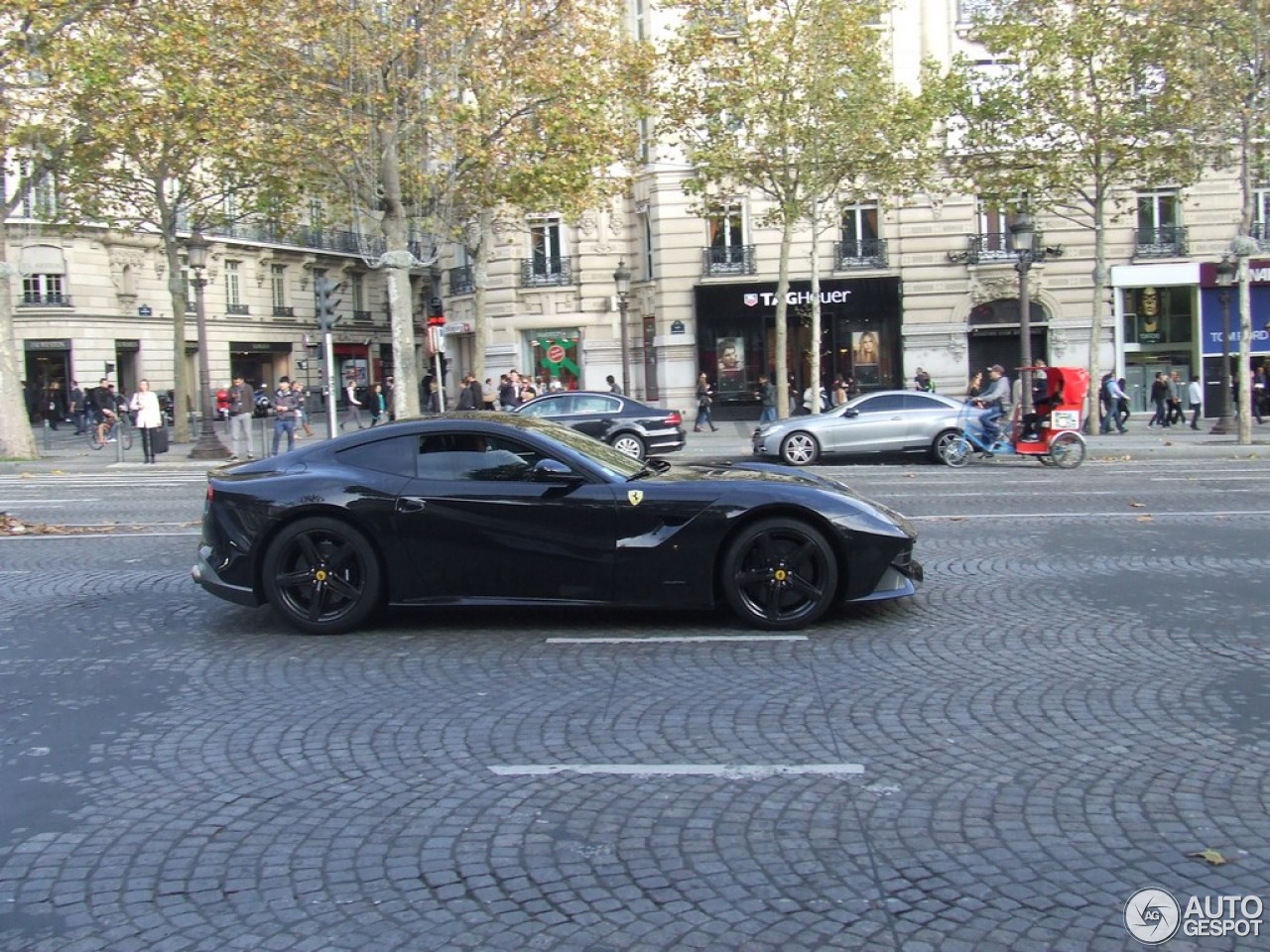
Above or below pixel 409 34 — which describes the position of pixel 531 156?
below

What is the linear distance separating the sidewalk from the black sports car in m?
11.8

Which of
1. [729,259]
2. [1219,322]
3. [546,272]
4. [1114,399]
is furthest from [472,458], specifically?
[1219,322]

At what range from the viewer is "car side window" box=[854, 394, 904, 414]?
846 inches

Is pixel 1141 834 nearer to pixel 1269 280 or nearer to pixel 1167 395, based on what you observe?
pixel 1167 395

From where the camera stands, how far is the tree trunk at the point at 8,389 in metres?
25.8

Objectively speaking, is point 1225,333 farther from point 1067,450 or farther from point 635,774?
point 635,774

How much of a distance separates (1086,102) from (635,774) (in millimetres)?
24774

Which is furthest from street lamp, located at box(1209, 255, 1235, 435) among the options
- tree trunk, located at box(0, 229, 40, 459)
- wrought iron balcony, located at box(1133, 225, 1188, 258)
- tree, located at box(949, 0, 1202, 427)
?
tree trunk, located at box(0, 229, 40, 459)

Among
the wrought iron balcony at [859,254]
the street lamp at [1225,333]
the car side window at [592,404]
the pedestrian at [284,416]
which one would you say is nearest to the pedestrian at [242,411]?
the pedestrian at [284,416]

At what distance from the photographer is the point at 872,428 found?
21.5 metres

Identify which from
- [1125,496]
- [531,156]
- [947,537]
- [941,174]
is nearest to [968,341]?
[941,174]

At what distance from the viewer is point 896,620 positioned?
7.52 m

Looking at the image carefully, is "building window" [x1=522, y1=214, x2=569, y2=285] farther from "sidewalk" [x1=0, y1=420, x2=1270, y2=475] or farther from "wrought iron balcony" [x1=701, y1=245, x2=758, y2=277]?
"sidewalk" [x1=0, y1=420, x2=1270, y2=475]

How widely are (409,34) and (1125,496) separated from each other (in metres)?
16.6
